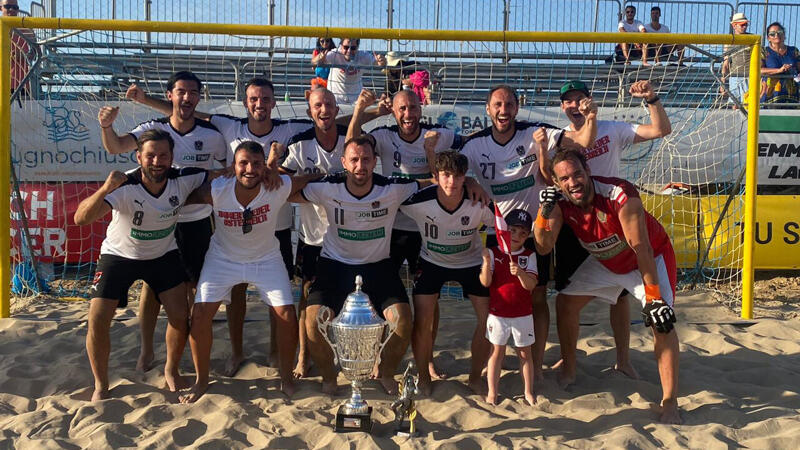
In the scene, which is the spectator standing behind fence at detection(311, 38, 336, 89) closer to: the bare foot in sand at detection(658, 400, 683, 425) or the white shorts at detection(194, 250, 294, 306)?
the white shorts at detection(194, 250, 294, 306)

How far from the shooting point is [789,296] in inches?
280

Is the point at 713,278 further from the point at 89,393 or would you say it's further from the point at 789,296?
the point at 89,393

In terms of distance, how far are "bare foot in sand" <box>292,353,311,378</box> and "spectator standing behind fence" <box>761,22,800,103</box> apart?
278 inches

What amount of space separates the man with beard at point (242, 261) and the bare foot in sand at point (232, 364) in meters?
0.34

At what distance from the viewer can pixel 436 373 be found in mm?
4719

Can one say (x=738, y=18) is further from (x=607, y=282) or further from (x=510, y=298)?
(x=510, y=298)

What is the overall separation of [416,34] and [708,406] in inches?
132

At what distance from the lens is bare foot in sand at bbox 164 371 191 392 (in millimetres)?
4426

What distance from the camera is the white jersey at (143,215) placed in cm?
429

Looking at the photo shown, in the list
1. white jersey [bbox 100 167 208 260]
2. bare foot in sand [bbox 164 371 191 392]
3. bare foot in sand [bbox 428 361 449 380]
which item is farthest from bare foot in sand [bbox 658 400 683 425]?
white jersey [bbox 100 167 208 260]

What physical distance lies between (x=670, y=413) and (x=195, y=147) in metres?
3.50

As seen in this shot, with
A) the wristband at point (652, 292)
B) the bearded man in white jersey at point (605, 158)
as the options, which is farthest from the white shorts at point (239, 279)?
the wristband at point (652, 292)

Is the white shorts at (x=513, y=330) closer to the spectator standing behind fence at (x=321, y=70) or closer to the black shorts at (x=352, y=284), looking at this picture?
the black shorts at (x=352, y=284)

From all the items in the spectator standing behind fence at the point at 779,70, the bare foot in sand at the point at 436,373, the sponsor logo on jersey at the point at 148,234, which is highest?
the spectator standing behind fence at the point at 779,70
